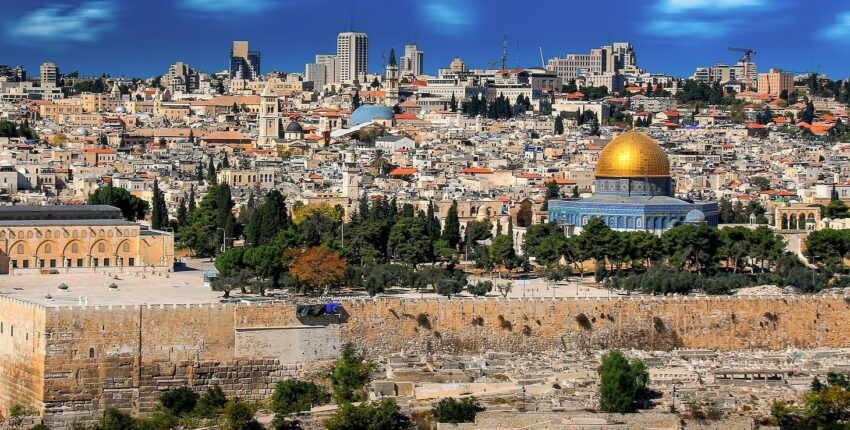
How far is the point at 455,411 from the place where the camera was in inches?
1176

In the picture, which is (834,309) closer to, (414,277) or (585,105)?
(414,277)

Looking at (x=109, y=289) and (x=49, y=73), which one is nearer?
(x=109, y=289)

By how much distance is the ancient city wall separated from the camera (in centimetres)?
3180

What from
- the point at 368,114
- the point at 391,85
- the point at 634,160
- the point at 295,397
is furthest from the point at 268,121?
the point at 295,397

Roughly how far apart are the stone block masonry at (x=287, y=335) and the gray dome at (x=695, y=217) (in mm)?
13333

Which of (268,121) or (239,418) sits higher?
(268,121)

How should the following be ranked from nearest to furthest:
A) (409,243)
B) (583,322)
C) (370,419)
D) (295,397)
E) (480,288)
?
1. (370,419)
2. (295,397)
3. (583,322)
4. (480,288)
5. (409,243)

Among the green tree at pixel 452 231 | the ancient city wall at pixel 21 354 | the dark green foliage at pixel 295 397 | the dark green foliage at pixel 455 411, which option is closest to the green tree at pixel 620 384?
the dark green foliage at pixel 455 411

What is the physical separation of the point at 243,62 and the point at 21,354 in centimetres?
12243

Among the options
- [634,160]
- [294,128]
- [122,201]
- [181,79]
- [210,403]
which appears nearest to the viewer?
[210,403]

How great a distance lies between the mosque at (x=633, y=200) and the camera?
5081 centimetres

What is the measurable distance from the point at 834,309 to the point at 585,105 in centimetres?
7494

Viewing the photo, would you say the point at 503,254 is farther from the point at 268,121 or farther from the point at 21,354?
the point at 268,121

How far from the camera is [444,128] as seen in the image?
9906 centimetres
